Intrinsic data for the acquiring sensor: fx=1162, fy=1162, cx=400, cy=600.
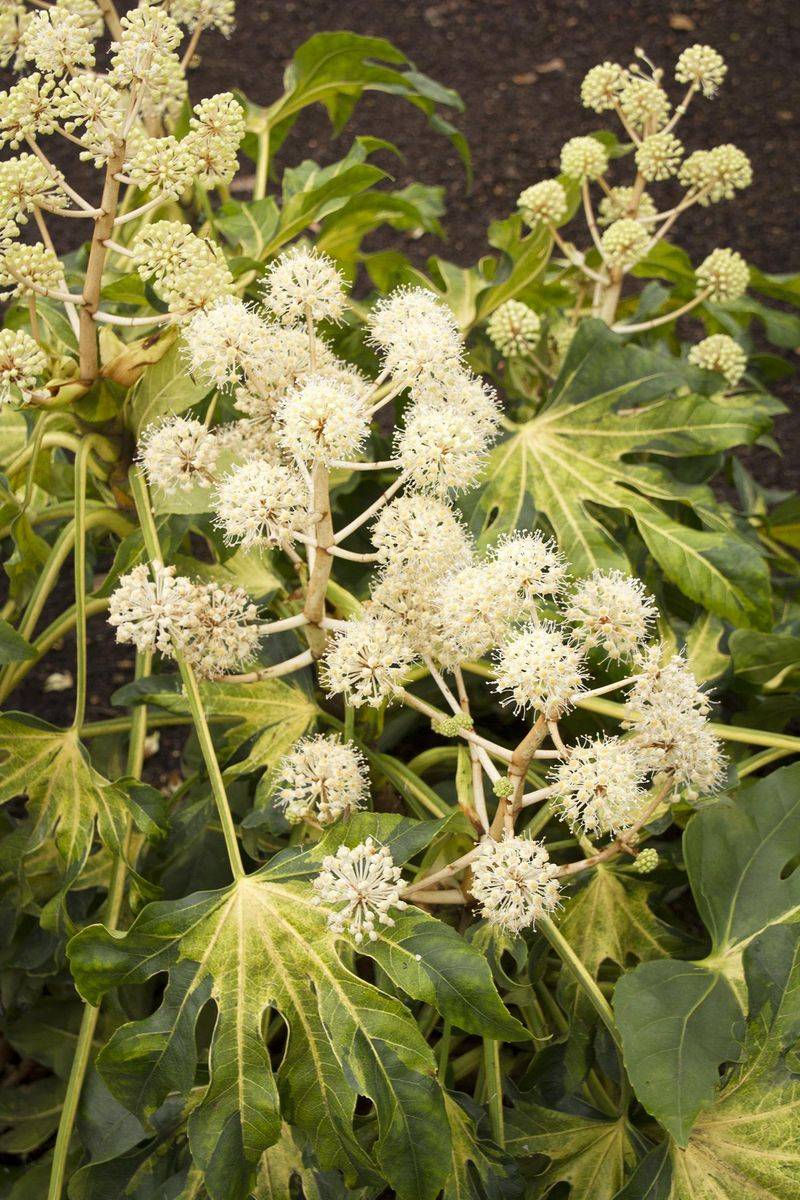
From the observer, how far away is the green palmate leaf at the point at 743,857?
4.34 feet

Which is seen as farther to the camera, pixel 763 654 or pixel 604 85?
pixel 604 85

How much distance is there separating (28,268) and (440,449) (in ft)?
1.62

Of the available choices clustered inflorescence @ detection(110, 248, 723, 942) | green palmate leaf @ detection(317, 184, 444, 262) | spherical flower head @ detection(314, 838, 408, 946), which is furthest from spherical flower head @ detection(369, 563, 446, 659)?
green palmate leaf @ detection(317, 184, 444, 262)

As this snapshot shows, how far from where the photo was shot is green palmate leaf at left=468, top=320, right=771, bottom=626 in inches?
61.4

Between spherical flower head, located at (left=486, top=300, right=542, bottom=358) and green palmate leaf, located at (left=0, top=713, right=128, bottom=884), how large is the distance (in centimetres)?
89

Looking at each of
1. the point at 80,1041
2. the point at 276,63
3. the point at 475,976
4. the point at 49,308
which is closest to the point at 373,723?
the point at 475,976

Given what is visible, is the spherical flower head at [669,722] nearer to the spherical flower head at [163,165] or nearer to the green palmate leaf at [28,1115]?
the spherical flower head at [163,165]

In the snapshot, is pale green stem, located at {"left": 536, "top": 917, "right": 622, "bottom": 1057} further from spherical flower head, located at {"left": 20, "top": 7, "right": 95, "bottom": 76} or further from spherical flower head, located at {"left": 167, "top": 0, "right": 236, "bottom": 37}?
spherical flower head, located at {"left": 167, "top": 0, "right": 236, "bottom": 37}

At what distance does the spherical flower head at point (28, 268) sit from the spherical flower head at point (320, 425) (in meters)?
0.35

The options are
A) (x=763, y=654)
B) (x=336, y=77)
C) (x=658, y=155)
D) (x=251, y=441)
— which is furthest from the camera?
(x=336, y=77)

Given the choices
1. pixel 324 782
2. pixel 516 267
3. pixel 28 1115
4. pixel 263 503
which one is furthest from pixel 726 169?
pixel 28 1115

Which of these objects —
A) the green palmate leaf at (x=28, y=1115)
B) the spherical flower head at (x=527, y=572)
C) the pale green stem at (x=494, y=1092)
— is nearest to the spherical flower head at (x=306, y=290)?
the spherical flower head at (x=527, y=572)

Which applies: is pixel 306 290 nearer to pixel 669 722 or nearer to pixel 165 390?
pixel 165 390

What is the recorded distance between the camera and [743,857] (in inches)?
53.2
